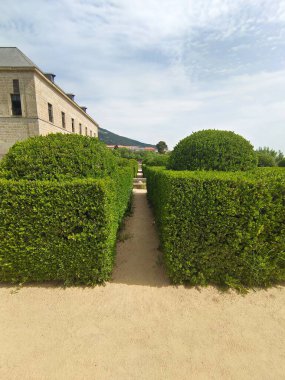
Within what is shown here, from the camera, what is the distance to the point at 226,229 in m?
3.46

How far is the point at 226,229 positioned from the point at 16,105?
24.2 meters

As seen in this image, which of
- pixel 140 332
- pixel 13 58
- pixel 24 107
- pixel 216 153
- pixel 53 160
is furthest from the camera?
pixel 13 58

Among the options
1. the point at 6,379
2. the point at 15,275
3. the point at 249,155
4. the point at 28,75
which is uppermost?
the point at 28,75

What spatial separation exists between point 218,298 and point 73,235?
2849 millimetres

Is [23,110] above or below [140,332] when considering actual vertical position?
above

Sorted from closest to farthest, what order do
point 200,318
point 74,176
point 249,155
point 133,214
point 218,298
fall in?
point 200,318 < point 218,298 < point 74,176 < point 249,155 < point 133,214

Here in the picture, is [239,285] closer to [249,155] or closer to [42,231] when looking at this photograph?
[249,155]

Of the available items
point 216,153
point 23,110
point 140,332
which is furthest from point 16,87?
point 140,332

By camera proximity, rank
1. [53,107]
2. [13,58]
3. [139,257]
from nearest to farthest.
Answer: [139,257], [13,58], [53,107]

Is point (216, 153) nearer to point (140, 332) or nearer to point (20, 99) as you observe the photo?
point (140, 332)

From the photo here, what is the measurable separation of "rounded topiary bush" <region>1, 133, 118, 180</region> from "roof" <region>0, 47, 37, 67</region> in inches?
848

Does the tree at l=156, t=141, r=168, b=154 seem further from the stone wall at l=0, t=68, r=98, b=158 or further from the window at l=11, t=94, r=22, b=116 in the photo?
the window at l=11, t=94, r=22, b=116

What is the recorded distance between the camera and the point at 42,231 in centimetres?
346

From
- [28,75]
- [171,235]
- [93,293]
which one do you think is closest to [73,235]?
[93,293]
